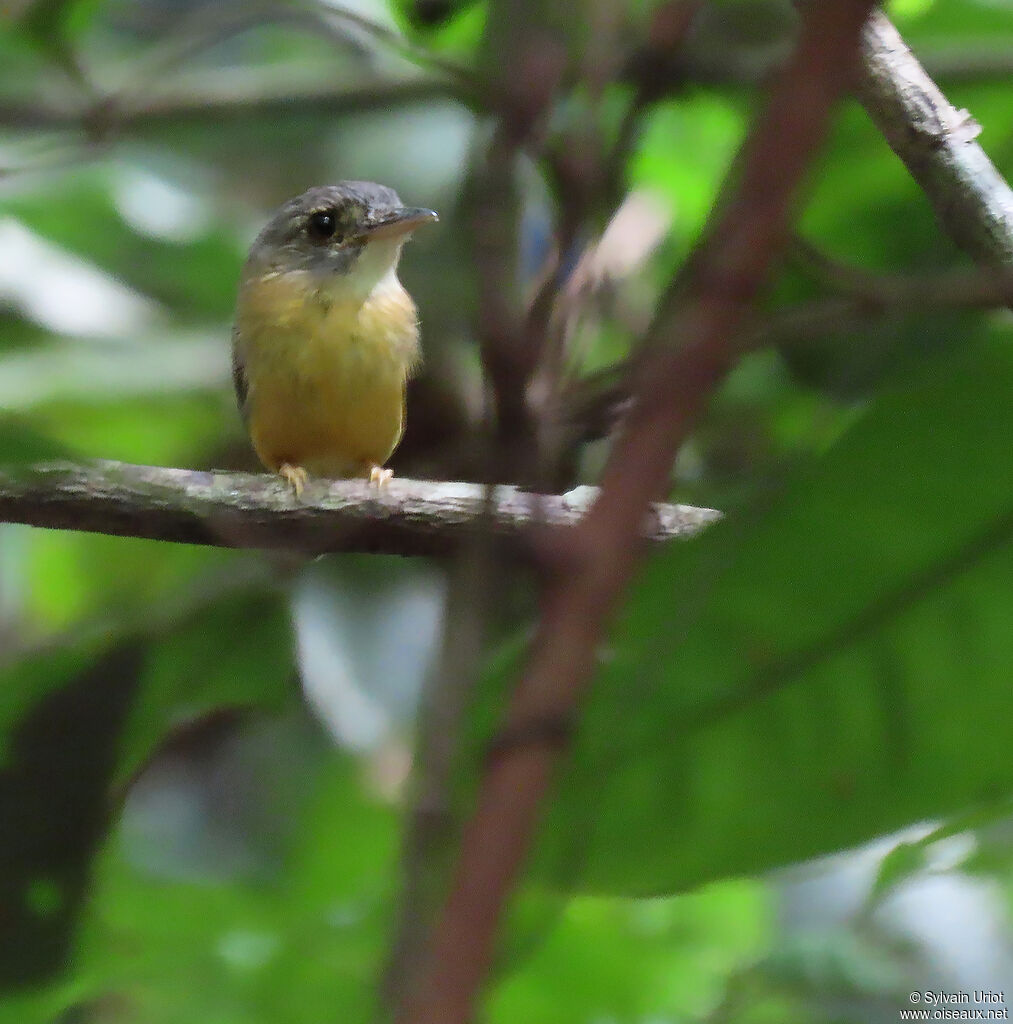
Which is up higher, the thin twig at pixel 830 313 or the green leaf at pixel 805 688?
the thin twig at pixel 830 313

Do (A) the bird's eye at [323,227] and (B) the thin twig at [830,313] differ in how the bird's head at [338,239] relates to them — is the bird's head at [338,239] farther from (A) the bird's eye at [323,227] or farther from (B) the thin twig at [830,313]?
(B) the thin twig at [830,313]

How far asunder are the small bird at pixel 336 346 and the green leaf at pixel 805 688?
1766mm

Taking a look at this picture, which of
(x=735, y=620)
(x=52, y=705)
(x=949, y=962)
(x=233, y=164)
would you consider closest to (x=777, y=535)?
(x=735, y=620)

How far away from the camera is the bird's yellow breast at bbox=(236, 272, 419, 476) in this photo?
2.71 meters

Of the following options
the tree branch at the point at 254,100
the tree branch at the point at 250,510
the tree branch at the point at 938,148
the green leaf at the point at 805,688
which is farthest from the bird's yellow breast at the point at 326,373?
the green leaf at the point at 805,688

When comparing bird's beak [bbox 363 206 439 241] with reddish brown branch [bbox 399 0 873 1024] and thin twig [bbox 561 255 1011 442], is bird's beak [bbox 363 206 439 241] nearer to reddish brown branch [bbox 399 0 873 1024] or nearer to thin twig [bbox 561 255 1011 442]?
thin twig [bbox 561 255 1011 442]

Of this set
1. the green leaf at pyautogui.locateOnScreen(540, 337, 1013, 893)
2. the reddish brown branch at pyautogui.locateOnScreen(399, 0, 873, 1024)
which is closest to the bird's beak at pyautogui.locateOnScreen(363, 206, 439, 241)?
the green leaf at pyautogui.locateOnScreen(540, 337, 1013, 893)

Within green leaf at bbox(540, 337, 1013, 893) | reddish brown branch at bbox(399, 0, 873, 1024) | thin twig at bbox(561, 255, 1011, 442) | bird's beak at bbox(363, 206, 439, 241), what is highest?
reddish brown branch at bbox(399, 0, 873, 1024)

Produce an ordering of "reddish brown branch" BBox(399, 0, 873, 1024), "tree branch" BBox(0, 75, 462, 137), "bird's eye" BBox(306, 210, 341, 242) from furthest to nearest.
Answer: "bird's eye" BBox(306, 210, 341, 242), "tree branch" BBox(0, 75, 462, 137), "reddish brown branch" BBox(399, 0, 873, 1024)

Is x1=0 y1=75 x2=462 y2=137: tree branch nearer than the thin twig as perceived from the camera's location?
No

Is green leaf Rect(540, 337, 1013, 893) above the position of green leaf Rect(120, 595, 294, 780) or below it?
above

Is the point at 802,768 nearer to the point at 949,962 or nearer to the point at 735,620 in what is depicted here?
the point at 735,620

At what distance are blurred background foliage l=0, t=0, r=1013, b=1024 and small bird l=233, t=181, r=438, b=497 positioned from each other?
0.31 ft

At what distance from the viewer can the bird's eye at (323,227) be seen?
288cm
